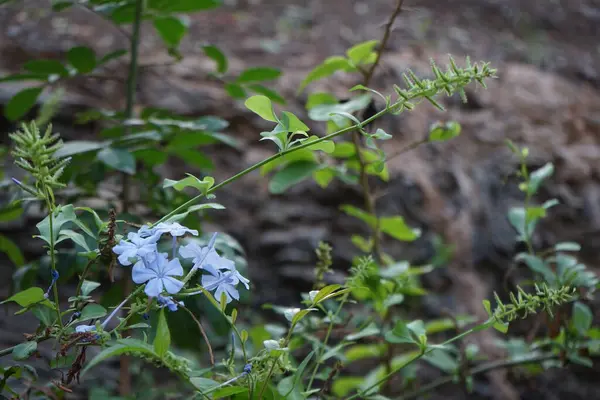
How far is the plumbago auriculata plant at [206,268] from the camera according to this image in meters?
0.67

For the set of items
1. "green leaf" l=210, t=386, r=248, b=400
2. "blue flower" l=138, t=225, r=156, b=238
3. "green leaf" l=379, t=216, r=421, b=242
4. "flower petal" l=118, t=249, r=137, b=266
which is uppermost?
"flower petal" l=118, t=249, r=137, b=266

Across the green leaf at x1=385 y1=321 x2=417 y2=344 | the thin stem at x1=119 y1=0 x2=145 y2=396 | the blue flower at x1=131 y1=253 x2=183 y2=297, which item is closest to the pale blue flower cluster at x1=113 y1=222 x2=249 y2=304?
the blue flower at x1=131 y1=253 x2=183 y2=297

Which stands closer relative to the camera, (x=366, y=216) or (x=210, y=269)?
(x=210, y=269)

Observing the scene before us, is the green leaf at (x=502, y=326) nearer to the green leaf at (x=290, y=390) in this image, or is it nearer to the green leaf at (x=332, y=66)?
the green leaf at (x=290, y=390)

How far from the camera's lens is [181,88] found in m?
1.80

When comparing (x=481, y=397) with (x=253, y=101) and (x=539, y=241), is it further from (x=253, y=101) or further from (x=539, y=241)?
(x=253, y=101)

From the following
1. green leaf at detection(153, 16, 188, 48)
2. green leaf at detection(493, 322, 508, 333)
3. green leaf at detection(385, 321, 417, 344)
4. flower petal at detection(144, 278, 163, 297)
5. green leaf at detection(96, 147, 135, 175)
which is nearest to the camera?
flower petal at detection(144, 278, 163, 297)

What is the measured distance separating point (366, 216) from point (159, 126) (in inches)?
16.6

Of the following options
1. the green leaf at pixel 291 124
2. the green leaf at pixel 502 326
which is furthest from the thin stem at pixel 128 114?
the green leaf at pixel 502 326

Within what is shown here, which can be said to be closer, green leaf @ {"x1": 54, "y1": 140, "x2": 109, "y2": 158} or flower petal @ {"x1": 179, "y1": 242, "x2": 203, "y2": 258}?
flower petal @ {"x1": 179, "y1": 242, "x2": 203, "y2": 258}

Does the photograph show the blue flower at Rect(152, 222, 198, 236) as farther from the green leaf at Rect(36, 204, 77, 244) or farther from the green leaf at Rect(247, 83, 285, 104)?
the green leaf at Rect(247, 83, 285, 104)

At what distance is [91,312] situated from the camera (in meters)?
0.71

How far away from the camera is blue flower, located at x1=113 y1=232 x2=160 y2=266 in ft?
2.06

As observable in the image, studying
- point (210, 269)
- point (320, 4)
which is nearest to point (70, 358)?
point (210, 269)
